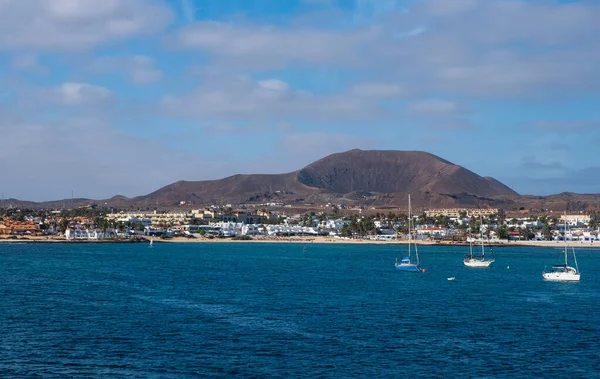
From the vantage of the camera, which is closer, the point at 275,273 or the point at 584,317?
the point at 584,317

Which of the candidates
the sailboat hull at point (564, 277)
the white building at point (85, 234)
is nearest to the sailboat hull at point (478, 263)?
the sailboat hull at point (564, 277)

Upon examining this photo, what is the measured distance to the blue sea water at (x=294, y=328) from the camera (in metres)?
31.9

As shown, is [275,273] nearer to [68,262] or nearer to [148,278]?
[148,278]

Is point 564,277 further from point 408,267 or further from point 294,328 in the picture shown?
point 294,328

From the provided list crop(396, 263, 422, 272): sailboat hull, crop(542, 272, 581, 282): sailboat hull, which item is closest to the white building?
crop(396, 263, 422, 272): sailboat hull

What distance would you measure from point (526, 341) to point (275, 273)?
154 ft

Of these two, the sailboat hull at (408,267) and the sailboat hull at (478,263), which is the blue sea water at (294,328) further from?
the sailboat hull at (478,263)

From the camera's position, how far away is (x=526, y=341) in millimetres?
38594

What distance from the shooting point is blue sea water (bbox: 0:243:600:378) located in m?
31.9

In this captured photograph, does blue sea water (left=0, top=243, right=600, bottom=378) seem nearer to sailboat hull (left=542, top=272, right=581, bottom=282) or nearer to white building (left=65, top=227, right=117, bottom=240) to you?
sailboat hull (left=542, top=272, right=581, bottom=282)

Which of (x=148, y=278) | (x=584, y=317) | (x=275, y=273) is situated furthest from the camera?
(x=275, y=273)

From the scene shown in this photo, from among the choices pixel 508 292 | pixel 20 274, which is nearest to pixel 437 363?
pixel 508 292

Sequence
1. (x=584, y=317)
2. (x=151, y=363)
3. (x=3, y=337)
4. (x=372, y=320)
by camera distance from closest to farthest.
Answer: (x=151, y=363)
(x=3, y=337)
(x=372, y=320)
(x=584, y=317)

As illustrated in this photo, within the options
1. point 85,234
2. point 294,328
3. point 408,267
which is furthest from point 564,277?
point 85,234
